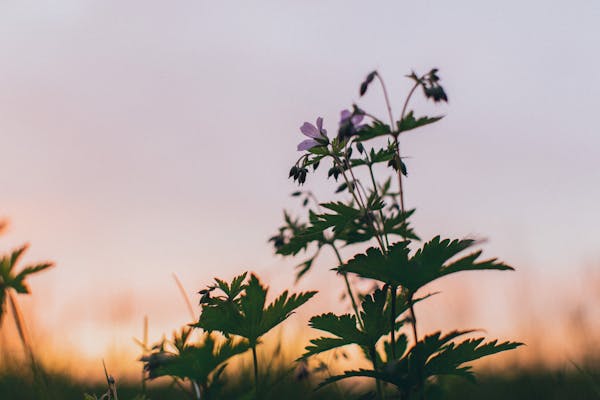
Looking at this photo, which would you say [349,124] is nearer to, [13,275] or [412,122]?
[412,122]

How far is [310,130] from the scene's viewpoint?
335 centimetres

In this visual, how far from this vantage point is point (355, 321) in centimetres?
327

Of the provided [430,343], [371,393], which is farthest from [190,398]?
[430,343]

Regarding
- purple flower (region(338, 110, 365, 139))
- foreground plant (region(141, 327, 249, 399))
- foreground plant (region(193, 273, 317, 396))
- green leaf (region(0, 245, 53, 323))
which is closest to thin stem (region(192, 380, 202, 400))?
foreground plant (region(141, 327, 249, 399))

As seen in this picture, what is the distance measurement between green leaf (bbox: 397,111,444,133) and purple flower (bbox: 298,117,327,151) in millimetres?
441

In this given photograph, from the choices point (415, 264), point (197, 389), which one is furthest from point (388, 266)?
point (197, 389)

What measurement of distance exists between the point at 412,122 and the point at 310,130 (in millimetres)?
563

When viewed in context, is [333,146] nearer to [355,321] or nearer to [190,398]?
[355,321]

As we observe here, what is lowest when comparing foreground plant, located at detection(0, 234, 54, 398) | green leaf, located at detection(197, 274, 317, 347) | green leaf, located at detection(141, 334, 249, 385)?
green leaf, located at detection(141, 334, 249, 385)

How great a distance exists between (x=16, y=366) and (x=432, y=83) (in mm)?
4506

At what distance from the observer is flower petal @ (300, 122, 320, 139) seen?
3.34m

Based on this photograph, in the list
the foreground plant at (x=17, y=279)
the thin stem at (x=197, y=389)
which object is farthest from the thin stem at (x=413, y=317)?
the foreground plant at (x=17, y=279)

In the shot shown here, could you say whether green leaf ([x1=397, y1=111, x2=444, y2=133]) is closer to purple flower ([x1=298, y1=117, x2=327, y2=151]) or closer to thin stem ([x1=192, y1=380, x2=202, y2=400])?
purple flower ([x1=298, y1=117, x2=327, y2=151])

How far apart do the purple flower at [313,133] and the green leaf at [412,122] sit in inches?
17.3
